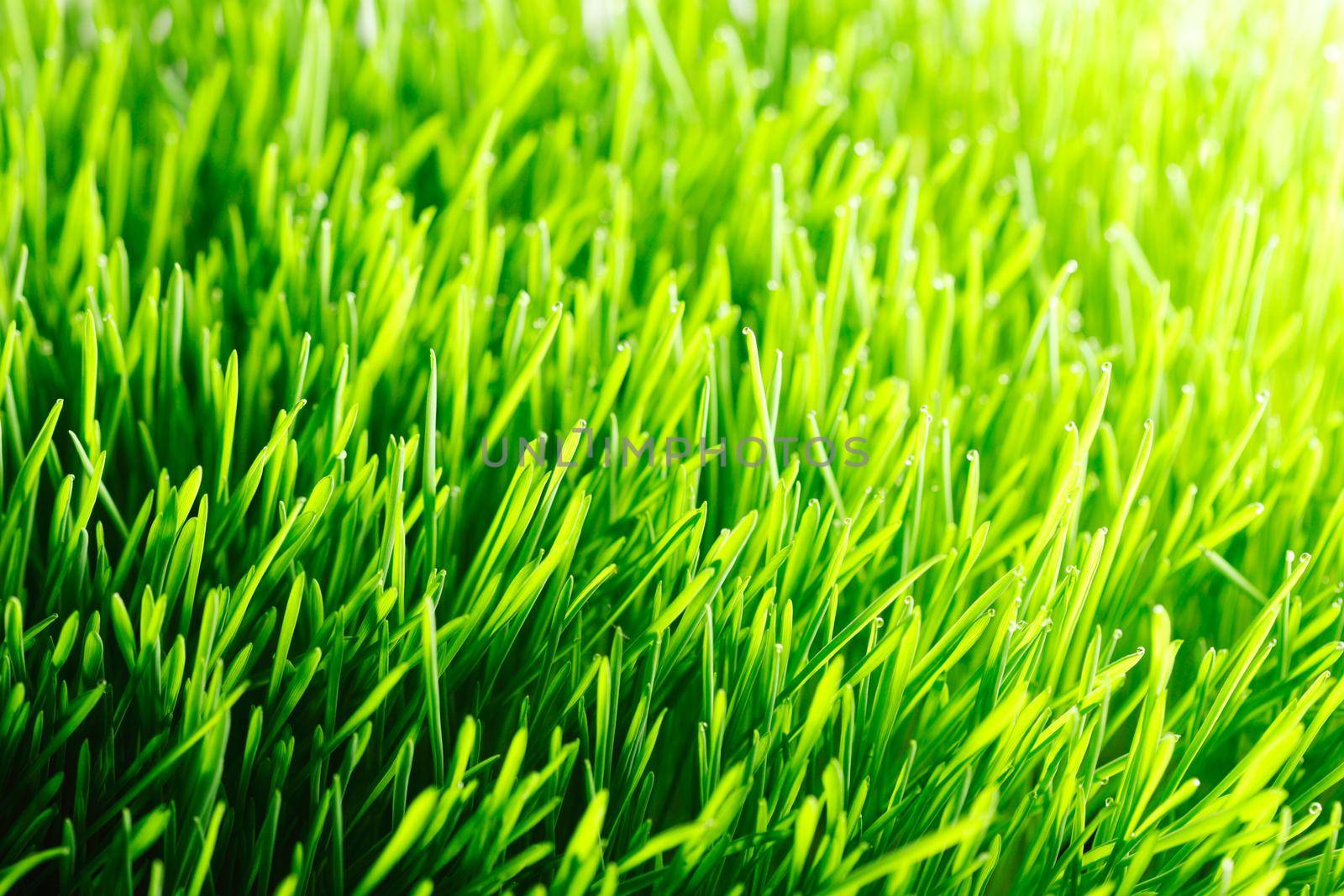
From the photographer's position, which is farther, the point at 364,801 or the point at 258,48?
the point at 258,48

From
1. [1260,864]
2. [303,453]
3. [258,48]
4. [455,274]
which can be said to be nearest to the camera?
[1260,864]

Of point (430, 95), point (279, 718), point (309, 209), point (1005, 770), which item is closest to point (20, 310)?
point (309, 209)

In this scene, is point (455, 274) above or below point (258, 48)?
below

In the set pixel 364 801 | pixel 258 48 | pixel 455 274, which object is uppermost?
pixel 258 48

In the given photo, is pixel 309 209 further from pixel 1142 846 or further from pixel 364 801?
pixel 1142 846

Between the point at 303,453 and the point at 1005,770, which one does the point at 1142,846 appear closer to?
the point at 1005,770

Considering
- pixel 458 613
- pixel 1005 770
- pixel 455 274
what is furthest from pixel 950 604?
pixel 455 274

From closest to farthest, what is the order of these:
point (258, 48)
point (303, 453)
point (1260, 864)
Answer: point (1260, 864), point (303, 453), point (258, 48)
